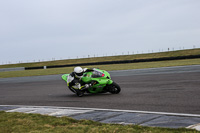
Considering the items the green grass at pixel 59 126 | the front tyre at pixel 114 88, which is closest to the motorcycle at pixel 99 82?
the front tyre at pixel 114 88

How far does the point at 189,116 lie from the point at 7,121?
14.8 feet

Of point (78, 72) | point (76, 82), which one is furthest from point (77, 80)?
point (78, 72)

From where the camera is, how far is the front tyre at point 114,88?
11078mm

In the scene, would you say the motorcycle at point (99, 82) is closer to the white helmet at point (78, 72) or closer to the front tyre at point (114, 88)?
the front tyre at point (114, 88)

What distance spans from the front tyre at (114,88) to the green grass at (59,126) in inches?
181

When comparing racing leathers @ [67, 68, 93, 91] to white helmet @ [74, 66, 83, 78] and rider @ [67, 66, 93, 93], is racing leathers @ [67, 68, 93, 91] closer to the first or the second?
rider @ [67, 66, 93, 93]

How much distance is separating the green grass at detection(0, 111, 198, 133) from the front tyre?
4.60 metres

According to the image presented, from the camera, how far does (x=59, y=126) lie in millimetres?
5801

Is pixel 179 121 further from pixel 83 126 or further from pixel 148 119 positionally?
pixel 83 126

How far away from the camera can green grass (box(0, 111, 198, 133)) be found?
16.2ft

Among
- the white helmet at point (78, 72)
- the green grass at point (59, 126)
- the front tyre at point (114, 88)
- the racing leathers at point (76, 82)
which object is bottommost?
the green grass at point (59, 126)

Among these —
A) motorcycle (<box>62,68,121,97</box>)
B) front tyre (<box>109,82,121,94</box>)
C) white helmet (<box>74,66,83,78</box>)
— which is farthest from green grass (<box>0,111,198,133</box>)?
front tyre (<box>109,82,121,94</box>)

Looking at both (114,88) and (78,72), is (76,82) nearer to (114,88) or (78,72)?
(78,72)

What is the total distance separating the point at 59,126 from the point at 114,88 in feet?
18.3
